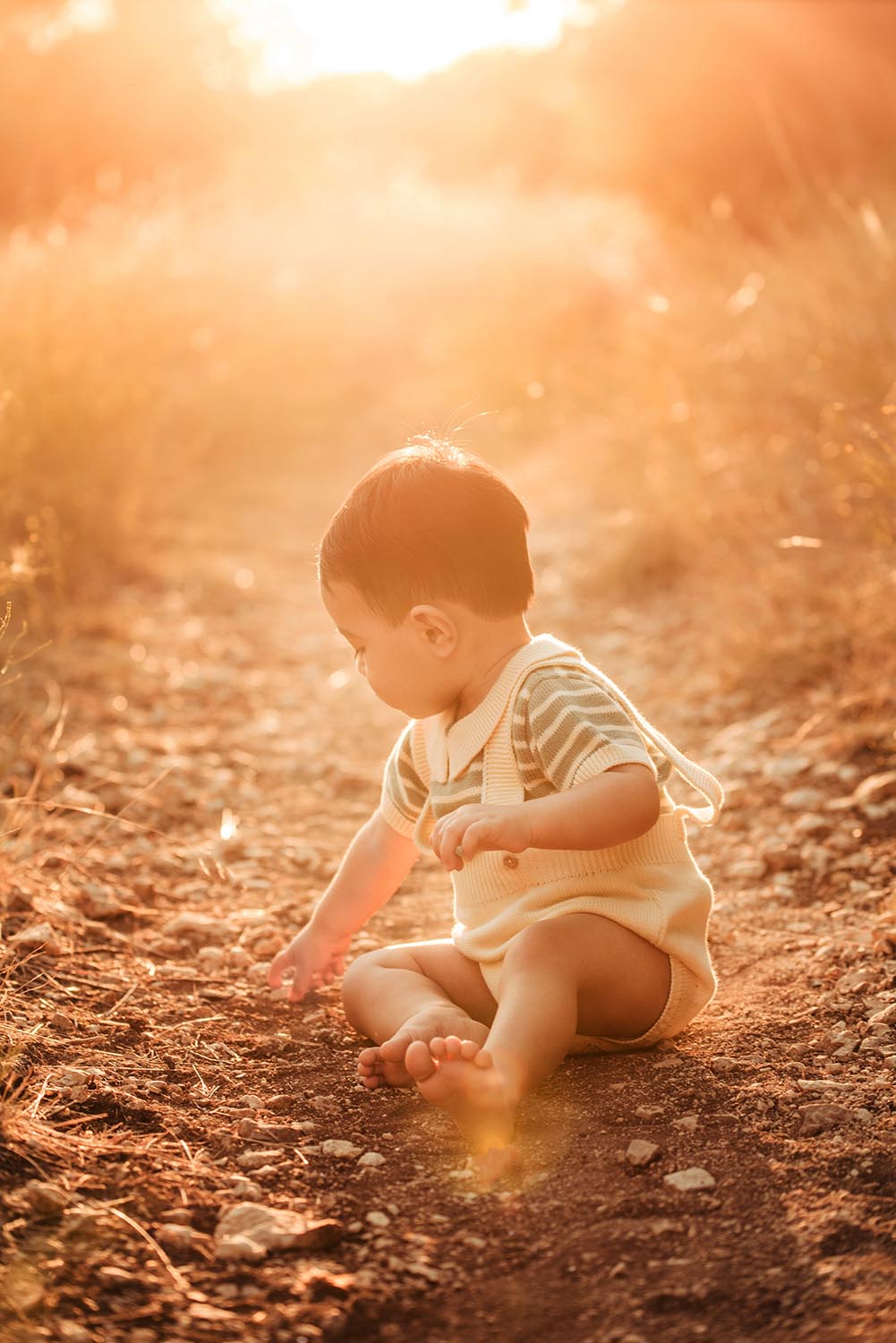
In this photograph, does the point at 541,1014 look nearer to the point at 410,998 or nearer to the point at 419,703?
the point at 410,998

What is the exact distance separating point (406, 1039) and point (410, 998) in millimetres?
231

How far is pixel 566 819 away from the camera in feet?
6.68

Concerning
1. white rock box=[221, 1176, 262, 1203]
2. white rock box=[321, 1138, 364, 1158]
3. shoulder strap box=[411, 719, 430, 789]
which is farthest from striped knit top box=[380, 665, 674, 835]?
→ white rock box=[221, 1176, 262, 1203]

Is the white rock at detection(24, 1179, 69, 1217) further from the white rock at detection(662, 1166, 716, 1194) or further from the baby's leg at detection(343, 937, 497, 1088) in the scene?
the white rock at detection(662, 1166, 716, 1194)

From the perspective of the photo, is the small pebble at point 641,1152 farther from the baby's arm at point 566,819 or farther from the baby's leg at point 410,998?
the baby's arm at point 566,819

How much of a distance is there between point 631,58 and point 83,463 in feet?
28.6

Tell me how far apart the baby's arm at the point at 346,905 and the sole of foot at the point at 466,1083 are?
2.38 feet

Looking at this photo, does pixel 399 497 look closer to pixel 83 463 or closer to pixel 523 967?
pixel 523 967

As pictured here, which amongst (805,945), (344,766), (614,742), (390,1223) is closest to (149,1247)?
(390,1223)

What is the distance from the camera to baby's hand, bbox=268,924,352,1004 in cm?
260

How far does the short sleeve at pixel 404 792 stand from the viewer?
8.43 ft

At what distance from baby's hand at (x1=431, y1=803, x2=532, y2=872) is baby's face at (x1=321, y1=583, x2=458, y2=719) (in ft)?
1.18

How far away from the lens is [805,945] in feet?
8.95

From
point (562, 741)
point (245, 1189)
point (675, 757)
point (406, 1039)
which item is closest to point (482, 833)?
point (562, 741)
